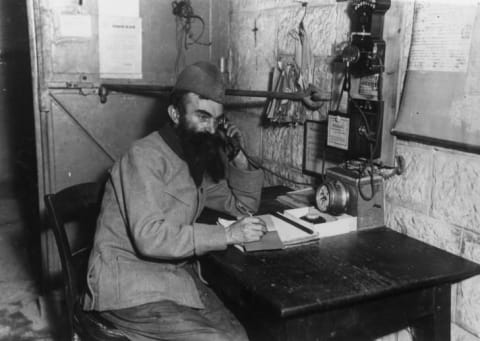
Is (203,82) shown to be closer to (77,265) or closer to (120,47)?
(77,265)

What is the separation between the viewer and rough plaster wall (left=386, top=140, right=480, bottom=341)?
1939 mm

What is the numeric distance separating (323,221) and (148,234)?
0.73 meters

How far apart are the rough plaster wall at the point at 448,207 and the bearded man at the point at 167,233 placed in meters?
0.66

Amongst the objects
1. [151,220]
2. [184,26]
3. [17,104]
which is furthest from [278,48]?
[17,104]

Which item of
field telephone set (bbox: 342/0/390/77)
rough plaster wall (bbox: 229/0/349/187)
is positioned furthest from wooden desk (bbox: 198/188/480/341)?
rough plaster wall (bbox: 229/0/349/187)

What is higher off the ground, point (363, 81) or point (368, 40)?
point (368, 40)

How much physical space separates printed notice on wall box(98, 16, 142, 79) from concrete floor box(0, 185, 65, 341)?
5.16 feet

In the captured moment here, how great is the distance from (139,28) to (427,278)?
8.00 ft

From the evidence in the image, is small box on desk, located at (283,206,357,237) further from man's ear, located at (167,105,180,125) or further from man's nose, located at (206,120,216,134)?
man's ear, located at (167,105,180,125)

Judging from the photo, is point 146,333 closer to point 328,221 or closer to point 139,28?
point 328,221

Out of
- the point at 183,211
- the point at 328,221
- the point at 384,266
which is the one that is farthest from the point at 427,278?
the point at 183,211

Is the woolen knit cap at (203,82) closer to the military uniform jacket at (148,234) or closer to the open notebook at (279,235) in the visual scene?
the military uniform jacket at (148,234)

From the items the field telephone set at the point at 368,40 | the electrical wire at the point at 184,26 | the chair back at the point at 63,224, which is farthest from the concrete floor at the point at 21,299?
the field telephone set at the point at 368,40

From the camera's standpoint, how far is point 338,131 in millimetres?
2479
